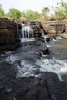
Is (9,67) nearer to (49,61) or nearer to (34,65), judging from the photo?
(34,65)

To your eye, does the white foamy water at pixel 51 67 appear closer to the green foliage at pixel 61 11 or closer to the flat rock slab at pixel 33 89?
the flat rock slab at pixel 33 89

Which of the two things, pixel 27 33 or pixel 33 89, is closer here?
pixel 33 89

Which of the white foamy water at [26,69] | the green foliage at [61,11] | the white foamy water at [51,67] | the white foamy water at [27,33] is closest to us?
the white foamy water at [26,69]

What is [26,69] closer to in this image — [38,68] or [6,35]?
[38,68]

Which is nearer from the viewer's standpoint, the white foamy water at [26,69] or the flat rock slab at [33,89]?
the flat rock slab at [33,89]

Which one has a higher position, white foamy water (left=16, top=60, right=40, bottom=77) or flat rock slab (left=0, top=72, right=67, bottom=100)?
flat rock slab (left=0, top=72, right=67, bottom=100)

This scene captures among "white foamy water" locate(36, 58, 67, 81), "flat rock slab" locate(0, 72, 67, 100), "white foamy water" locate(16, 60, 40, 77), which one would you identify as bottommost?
"white foamy water" locate(36, 58, 67, 81)

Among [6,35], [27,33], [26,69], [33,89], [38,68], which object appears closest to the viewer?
[33,89]

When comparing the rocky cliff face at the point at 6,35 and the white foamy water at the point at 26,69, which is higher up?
the rocky cliff face at the point at 6,35

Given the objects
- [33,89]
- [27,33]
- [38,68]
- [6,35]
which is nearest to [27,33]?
[27,33]

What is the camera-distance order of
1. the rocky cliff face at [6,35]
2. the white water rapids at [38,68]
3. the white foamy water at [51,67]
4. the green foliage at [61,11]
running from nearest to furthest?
the white water rapids at [38,68] < the white foamy water at [51,67] < the rocky cliff face at [6,35] < the green foliage at [61,11]

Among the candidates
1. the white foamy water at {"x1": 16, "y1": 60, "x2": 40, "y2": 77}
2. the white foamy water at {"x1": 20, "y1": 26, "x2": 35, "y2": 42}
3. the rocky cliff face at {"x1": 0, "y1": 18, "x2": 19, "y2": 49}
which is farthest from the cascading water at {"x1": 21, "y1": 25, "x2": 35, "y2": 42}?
the white foamy water at {"x1": 16, "y1": 60, "x2": 40, "y2": 77}

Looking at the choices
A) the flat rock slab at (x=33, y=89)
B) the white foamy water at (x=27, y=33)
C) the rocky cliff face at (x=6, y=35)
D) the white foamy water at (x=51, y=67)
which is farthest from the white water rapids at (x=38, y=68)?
the white foamy water at (x=27, y=33)

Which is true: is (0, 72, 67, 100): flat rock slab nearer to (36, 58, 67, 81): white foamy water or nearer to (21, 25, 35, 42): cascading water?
(36, 58, 67, 81): white foamy water
